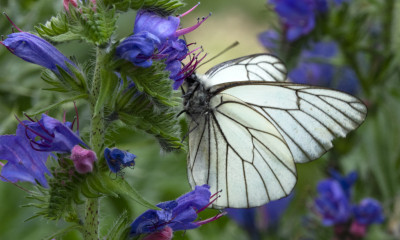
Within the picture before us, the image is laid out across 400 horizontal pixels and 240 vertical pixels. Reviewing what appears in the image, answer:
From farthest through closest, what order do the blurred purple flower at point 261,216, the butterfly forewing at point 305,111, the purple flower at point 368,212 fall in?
the blurred purple flower at point 261,216, the purple flower at point 368,212, the butterfly forewing at point 305,111

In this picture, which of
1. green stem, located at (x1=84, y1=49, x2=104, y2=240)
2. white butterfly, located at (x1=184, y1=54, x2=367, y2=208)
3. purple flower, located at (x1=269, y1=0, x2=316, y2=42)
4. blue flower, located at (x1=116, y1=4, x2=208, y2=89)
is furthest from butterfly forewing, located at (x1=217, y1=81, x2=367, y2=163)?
purple flower, located at (x1=269, y1=0, x2=316, y2=42)

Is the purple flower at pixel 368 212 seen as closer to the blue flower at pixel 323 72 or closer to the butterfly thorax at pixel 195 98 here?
the blue flower at pixel 323 72

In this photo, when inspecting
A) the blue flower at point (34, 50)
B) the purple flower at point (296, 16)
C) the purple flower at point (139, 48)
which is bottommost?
the purple flower at point (139, 48)

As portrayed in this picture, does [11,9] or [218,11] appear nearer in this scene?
[11,9]

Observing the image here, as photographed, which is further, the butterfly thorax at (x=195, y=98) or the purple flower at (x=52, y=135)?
the butterfly thorax at (x=195, y=98)

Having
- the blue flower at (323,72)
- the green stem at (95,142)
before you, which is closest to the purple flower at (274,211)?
the blue flower at (323,72)

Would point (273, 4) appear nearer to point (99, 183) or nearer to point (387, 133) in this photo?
point (387, 133)

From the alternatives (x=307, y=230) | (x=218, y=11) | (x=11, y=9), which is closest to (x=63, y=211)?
(x=11, y=9)

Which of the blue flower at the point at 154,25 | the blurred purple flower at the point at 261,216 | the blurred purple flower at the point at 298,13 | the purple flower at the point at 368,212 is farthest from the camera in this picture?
the blurred purple flower at the point at 261,216
